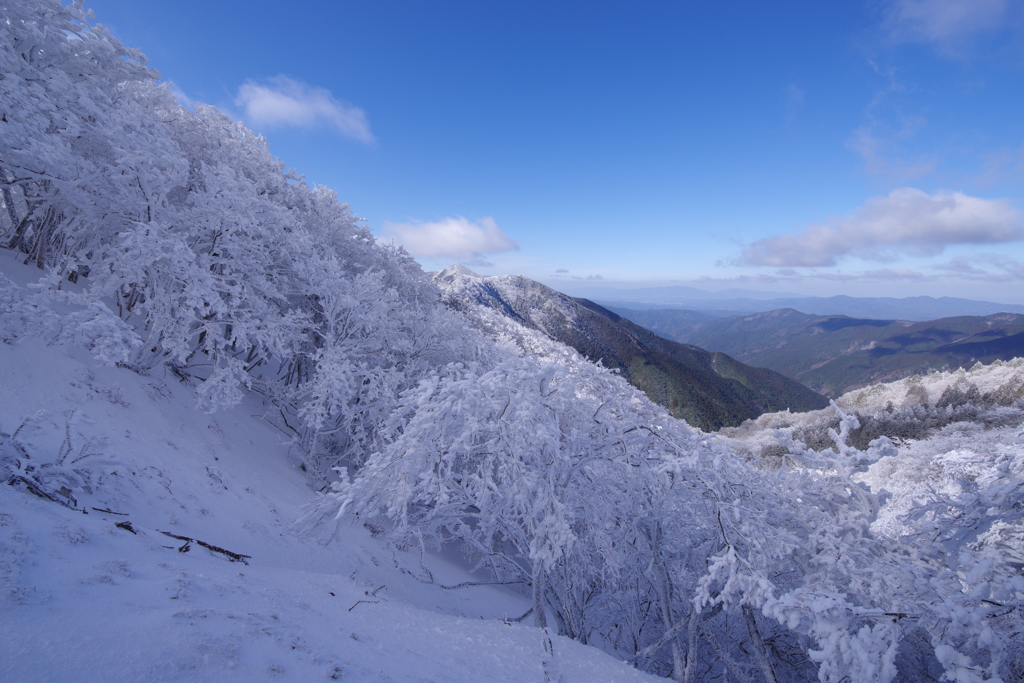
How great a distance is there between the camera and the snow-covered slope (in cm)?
325

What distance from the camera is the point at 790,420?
133 feet

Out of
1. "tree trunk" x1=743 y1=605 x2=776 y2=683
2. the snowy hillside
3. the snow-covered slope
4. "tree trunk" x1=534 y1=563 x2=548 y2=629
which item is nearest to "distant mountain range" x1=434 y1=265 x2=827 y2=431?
the snowy hillside

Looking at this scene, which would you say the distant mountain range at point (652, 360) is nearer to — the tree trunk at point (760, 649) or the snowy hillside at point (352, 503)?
the snowy hillside at point (352, 503)

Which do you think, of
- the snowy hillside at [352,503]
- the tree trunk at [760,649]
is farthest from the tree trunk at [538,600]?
the tree trunk at [760,649]

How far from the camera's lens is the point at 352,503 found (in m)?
7.06

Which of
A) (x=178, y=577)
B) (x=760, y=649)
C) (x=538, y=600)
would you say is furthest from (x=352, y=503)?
(x=760, y=649)

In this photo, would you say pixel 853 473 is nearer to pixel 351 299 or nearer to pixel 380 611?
pixel 380 611

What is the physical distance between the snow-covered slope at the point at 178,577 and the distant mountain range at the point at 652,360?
8311 centimetres

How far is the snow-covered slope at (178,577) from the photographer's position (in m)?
3.25

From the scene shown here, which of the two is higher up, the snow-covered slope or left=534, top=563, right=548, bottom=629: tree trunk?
the snow-covered slope

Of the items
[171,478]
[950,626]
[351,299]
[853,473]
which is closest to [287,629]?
[171,478]

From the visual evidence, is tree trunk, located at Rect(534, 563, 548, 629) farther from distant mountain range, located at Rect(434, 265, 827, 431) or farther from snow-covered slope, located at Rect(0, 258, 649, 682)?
distant mountain range, located at Rect(434, 265, 827, 431)

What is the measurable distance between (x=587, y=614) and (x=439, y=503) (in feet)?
20.1

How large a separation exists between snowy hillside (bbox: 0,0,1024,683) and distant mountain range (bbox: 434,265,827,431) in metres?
79.5
